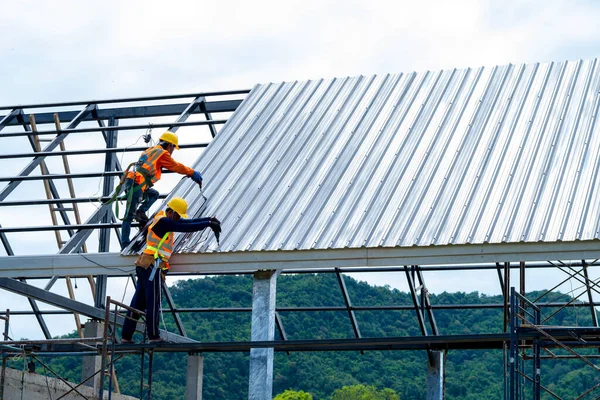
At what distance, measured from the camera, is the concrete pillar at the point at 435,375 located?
742 inches

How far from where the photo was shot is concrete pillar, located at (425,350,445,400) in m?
18.9

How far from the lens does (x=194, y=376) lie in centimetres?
1953

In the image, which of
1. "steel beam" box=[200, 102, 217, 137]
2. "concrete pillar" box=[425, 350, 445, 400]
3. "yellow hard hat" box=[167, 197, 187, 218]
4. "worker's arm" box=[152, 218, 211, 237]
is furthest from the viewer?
"steel beam" box=[200, 102, 217, 137]

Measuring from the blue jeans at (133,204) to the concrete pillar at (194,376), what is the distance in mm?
3901

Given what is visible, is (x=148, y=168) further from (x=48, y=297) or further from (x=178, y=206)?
(x=48, y=297)

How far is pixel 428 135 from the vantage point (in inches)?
698

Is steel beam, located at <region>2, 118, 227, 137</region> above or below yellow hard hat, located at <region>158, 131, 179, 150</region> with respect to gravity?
above

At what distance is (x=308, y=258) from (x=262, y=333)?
53.5 inches

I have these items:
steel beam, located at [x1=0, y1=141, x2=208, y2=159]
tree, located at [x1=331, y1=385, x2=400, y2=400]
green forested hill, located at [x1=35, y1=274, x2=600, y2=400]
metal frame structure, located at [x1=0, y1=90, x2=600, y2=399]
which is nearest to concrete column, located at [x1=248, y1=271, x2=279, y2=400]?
metal frame structure, located at [x1=0, y1=90, x2=600, y2=399]

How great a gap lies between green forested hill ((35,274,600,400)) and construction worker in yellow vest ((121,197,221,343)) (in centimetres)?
2212

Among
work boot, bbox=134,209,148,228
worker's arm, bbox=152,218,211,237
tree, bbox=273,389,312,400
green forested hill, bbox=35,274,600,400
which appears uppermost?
green forested hill, bbox=35,274,600,400

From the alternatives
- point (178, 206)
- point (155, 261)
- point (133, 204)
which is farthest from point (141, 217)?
point (155, 261)

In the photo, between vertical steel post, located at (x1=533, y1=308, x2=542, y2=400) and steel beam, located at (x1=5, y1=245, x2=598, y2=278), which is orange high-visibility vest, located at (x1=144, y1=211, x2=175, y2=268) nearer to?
steel beam, located at (x1=5, y1=245, x2=598, y2=278)

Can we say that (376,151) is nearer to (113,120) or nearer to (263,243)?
(263,243)
